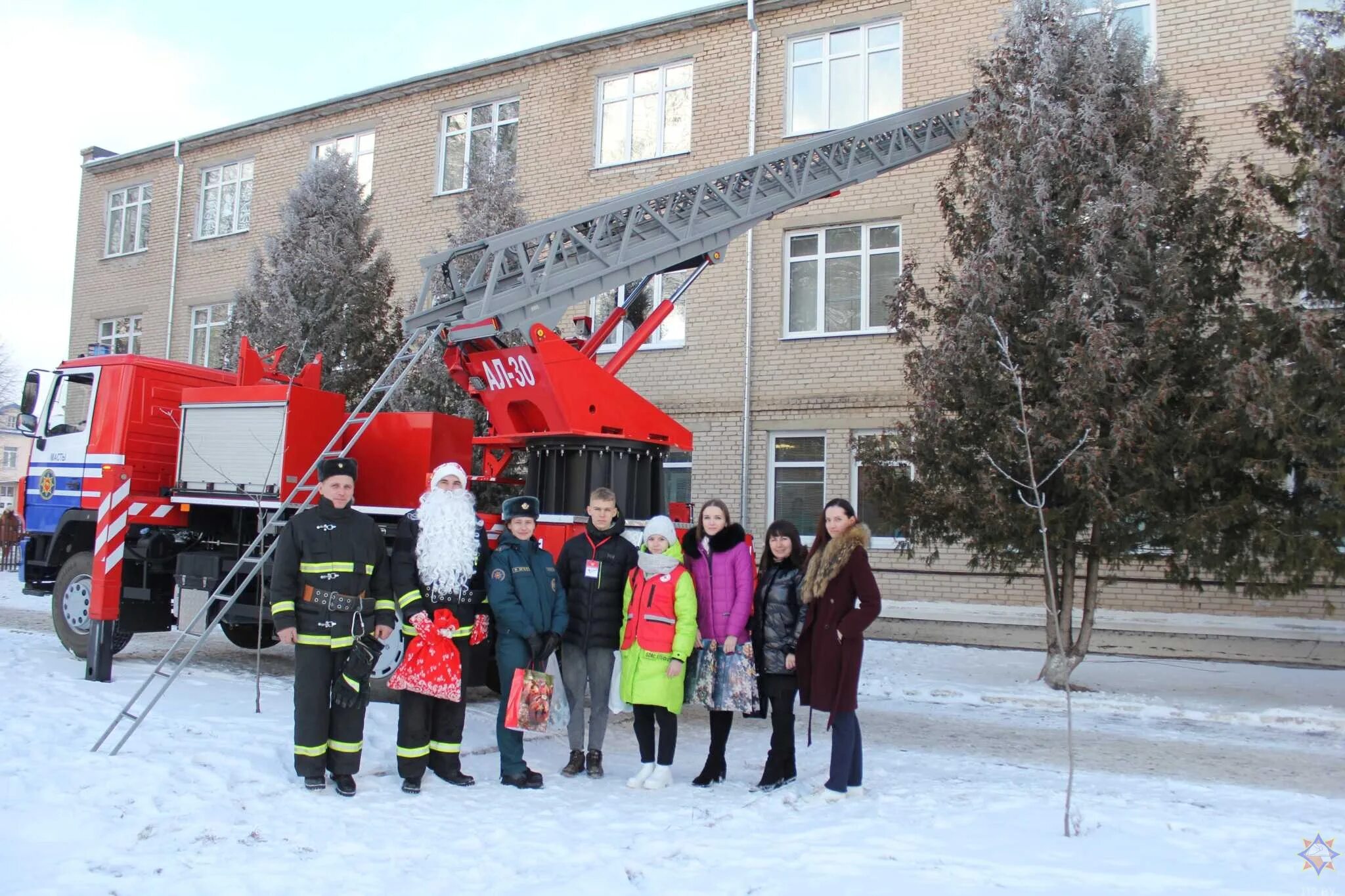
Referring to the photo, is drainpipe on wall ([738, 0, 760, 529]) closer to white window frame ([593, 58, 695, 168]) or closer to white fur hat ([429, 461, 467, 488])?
white window frame ([593, 58, 695, 168])

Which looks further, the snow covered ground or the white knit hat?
the white knit hat

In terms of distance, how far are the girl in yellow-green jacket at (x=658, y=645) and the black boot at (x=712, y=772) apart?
0.18m

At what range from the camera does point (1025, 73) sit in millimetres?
10367

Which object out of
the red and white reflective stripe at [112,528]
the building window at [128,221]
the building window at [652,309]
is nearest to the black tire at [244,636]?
the red and white reflective stripe at [112,528]

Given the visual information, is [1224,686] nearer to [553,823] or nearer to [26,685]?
[553,823]

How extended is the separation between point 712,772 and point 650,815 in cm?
78

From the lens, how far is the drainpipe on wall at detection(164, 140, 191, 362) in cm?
2262

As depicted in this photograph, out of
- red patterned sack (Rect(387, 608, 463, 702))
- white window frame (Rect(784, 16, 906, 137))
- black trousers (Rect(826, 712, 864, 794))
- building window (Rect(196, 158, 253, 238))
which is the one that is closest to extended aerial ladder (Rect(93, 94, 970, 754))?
red patterned sack (Rect(387, 608, 463, 702))

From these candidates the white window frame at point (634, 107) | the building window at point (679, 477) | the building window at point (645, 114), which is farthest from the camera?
the building window at point (645, 114)

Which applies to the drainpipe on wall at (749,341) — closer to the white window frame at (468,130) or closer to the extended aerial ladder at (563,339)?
the white window frame at (468,130)

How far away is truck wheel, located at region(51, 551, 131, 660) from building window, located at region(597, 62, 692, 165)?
1088 centimetres

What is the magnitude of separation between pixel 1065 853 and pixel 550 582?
10.1 feet

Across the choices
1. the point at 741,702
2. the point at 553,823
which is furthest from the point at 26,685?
the point at 741,702

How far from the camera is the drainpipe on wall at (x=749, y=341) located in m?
15.8
